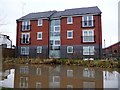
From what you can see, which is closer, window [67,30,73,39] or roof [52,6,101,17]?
roof [52,6,101,17]

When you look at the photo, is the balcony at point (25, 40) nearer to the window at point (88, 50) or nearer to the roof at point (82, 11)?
the roof at point (82, 11)

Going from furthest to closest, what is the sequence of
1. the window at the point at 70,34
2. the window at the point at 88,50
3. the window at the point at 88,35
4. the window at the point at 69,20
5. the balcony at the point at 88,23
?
the window at the point at 69,20 → the window at the point at 70,34 → the balcony at the point at 88,23 → the window at the point at 88,35 → the window at the point at 88,50

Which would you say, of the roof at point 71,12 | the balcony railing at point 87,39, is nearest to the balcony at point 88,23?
the roof at point 71,12

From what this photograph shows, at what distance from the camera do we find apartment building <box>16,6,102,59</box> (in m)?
35.9

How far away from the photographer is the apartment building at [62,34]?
118ft

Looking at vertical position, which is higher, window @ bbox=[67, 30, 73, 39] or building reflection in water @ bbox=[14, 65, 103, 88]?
window @ bbox=[67, 30, 73, 39]

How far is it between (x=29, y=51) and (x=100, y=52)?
13.7m

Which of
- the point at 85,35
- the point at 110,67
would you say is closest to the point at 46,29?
the point at 85,35

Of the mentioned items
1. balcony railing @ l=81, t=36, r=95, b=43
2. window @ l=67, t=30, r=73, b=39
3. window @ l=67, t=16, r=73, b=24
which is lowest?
balcony railing @ l=81, t=36, r=95, b=43

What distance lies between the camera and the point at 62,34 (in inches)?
1519

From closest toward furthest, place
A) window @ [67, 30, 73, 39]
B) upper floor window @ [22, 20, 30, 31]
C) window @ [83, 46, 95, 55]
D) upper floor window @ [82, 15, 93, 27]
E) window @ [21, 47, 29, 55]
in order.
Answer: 1. window @ [83, 46, 95, 55]
2. upper floor window @ [82, 15, 93, 27]
3. window @ [67, 30, 73, 39]
4. window @ [21, 47, 29, 55]
5. upper floor window @ [22, 20, 30, 31]

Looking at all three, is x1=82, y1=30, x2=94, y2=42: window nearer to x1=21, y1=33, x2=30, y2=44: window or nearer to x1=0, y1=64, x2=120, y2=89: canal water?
x1=21, y1=33, x2=30, y2=44: window

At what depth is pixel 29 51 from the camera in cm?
4088

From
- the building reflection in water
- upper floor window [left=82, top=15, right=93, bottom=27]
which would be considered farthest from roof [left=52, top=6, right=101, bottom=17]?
the building reflection in water
